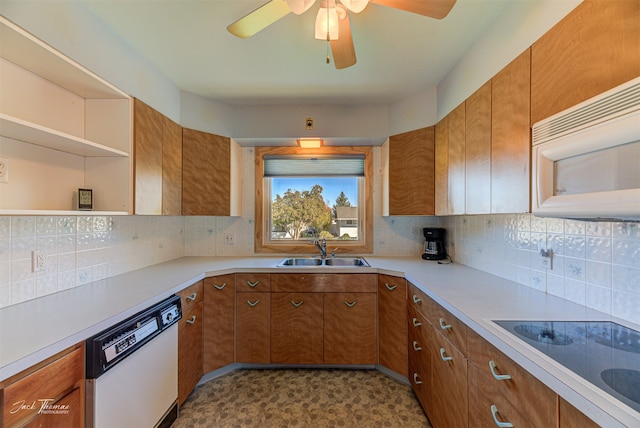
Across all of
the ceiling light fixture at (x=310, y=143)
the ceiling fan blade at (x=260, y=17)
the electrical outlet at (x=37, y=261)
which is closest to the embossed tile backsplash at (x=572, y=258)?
the ceiling light fixture at (x=310, y=143)

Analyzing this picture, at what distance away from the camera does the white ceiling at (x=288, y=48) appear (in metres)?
1.32

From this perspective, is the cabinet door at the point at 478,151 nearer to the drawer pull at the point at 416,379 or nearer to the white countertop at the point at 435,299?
the white countertop at the point at 435,299

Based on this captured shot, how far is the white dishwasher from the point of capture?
3.32 ft

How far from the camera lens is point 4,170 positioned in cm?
114

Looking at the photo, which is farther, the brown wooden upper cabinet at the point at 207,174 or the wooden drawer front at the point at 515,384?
the brown wooden upper cabinet at the point at 207,174

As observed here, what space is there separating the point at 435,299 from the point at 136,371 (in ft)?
5.18

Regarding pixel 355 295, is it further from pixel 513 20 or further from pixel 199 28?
pixel 199 28

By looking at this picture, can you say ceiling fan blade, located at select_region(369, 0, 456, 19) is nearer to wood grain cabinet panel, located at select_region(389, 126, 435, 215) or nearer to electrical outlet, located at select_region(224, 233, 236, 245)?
wood grain cabinet panel, located at select_region(389, 126, 435, 215)

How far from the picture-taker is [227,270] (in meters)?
2.05

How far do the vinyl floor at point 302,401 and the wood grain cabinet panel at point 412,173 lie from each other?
4.64ft

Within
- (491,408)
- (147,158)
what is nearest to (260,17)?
(147,158)

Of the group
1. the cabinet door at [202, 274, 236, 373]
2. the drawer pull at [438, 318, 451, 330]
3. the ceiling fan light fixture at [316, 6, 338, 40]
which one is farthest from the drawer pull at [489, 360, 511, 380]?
the cabinet door at [202, 274, 236, 373]

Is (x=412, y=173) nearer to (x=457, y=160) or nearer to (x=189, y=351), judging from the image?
(x=457, y=160)

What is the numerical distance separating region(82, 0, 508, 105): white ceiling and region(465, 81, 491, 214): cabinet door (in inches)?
15.8
